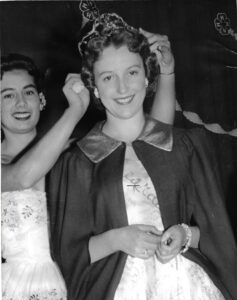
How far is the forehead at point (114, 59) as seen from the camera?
152cm

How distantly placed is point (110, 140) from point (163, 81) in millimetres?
256

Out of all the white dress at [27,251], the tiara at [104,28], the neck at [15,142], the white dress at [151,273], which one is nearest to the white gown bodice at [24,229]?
the white dress at [27,251]

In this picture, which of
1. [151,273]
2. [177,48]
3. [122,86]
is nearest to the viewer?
[151,273]

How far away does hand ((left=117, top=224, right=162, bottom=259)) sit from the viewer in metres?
1.41

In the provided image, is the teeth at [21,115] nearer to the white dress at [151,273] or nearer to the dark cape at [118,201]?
the dark cape at [118,201]

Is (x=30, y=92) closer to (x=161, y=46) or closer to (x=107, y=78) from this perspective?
(x=107, y=78)

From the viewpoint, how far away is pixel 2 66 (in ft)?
5.06

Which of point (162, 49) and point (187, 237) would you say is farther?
point (162, 49)

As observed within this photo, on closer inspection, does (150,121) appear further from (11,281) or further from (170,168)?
(11,281)

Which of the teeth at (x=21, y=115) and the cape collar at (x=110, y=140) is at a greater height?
the teeth at (x=21, y=115)

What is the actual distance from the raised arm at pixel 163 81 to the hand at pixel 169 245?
351mm

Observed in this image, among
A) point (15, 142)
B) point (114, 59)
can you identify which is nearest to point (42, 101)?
point (15, 142)

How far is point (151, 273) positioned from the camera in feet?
4.63

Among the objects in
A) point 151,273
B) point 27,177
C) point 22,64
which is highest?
point 22,64
